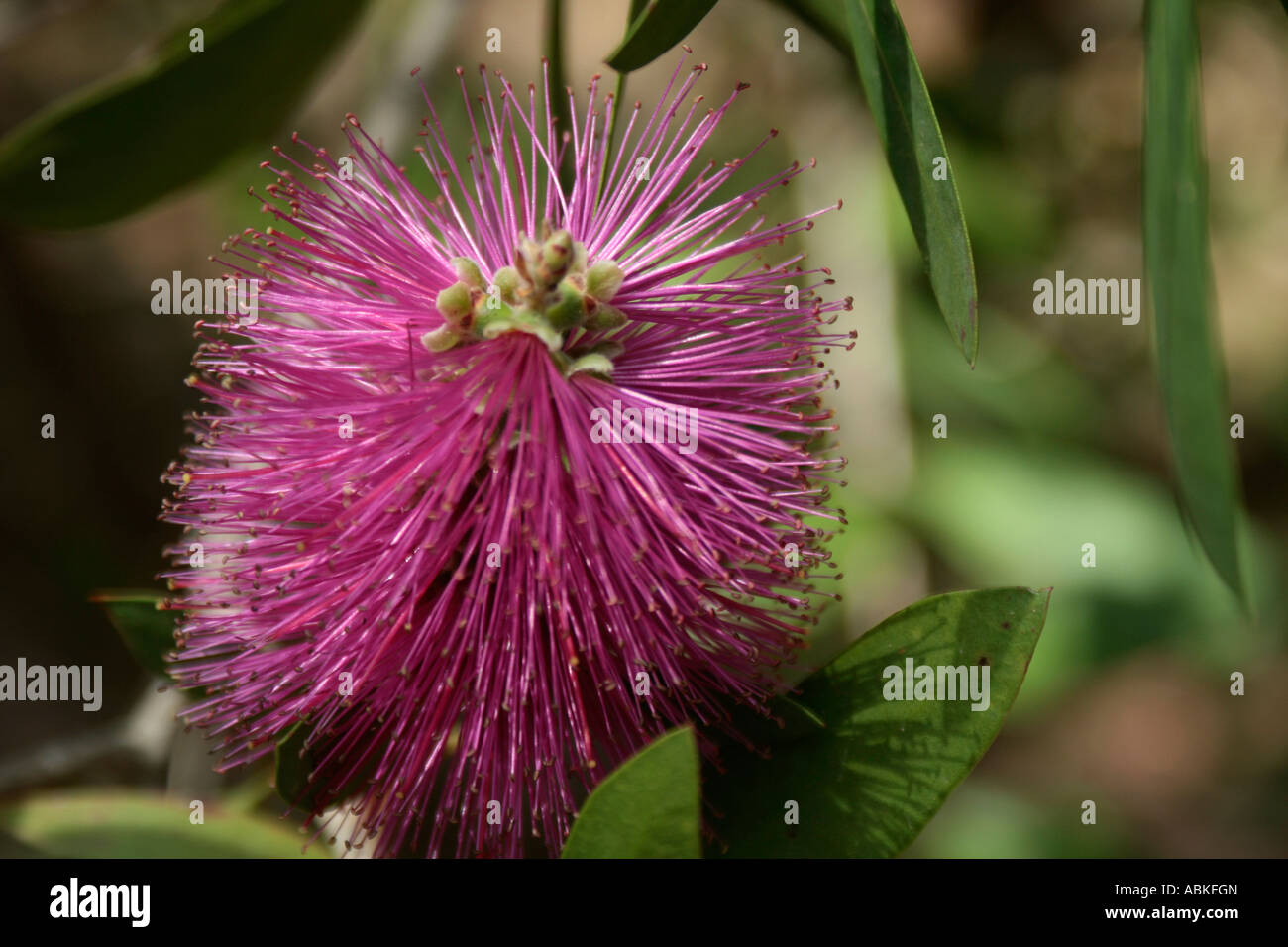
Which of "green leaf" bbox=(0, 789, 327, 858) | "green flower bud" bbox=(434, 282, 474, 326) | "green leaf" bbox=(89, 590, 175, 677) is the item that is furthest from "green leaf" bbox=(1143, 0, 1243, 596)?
"green leaf" bbox=(89, 590, 175, 677)

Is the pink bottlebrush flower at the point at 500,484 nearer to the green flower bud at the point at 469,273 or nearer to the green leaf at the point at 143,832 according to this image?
the green flower bud at the point at 469,273

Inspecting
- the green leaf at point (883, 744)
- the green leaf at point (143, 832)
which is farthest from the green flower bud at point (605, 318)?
the green leaf at point (143, 832)

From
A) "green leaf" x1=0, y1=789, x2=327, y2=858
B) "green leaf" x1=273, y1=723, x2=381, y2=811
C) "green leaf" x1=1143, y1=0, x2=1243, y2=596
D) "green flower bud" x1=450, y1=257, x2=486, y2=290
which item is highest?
"green flower bud" x1=450, y1=257, x2=486, y2=290

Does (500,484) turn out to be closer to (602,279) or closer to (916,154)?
(602,279)

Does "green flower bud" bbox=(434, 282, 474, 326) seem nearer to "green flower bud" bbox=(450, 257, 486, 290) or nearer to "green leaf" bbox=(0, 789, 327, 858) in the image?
"green flower bud" bbox=(450, 257, 486, 290)

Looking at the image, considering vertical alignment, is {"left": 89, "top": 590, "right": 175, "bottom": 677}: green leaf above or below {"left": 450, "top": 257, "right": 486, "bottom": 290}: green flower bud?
below
